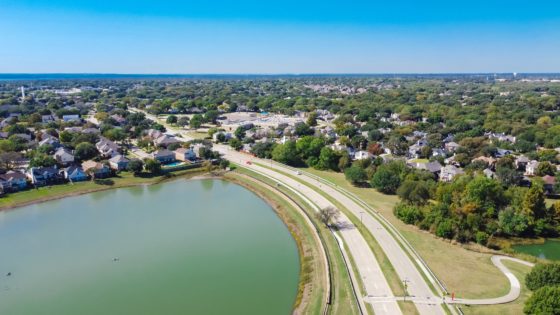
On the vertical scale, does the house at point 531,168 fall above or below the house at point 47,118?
below

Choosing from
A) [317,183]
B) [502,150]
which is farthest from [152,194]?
[502,150]

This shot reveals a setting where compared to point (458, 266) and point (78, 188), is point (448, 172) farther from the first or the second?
point (78, 188)

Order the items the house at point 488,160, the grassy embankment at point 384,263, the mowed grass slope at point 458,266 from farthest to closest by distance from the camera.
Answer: the house at point 488,160, the mowed grass slope at point 458,266, the grassy embankment at point 384,263

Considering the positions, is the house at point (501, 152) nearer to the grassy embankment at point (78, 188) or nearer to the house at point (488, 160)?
the house at point (488, 160)

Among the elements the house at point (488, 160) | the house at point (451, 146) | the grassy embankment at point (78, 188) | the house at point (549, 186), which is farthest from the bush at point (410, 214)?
the house at point (451, 146)

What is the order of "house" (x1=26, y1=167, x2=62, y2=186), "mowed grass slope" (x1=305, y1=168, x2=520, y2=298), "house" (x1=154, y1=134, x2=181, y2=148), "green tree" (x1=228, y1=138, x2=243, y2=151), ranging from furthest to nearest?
Result: "green tree" (x1=228, y1=138, x2=243, y2=151) → "house" (x1=154, y1=134, x2=181, y2=148) → "house" (x1=26, y1=167, x2=62, y2=186) → "mowed grass slope" (x1=305, y1=168, x2=520, y2=298)

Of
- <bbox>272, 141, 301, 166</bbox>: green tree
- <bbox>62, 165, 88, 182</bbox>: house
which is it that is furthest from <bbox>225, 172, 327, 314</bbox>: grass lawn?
<bbox>62, 165, 88, 182</bbox>: house

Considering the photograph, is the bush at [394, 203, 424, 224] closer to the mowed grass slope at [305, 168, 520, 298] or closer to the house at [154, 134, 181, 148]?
the mowed grass slope at [305, 168, 520, 298]
